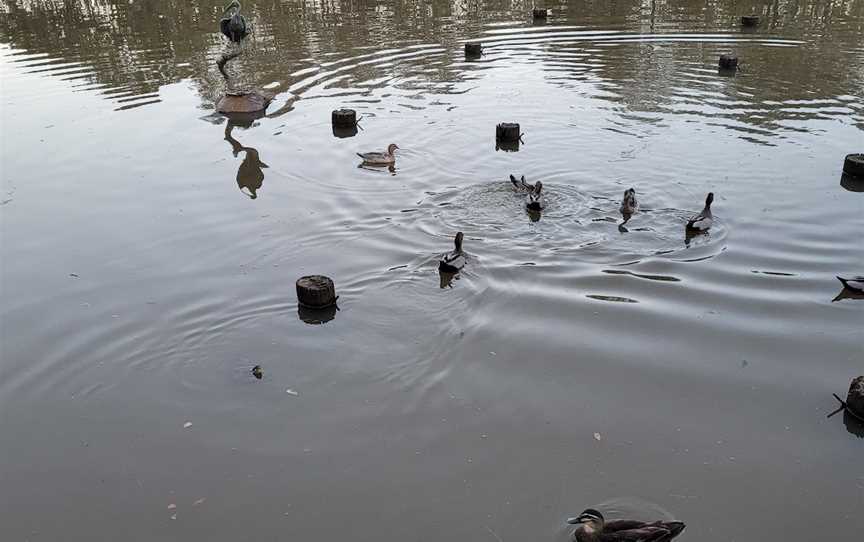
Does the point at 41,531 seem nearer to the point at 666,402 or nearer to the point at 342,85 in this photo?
the point at 666,402

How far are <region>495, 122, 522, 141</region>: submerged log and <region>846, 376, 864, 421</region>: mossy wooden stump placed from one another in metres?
7.76

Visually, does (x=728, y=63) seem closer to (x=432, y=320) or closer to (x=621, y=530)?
(x=432, y=320)

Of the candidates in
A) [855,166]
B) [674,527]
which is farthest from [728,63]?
[674,527]

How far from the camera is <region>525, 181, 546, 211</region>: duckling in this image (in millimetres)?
9977

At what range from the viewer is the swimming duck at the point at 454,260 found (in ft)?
27.6

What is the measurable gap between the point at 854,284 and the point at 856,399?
2247mm

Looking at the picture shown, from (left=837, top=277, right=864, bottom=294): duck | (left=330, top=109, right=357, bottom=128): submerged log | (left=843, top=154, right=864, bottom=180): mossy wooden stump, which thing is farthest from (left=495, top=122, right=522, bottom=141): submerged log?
(left=837, top=277, right=864, bottom=294): duck

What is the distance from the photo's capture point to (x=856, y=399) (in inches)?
238

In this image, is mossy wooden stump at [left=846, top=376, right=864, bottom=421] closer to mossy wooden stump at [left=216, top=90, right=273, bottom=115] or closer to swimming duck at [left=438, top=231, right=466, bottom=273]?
swimming duck at [left=438, top=231, right=466, bottom=273]

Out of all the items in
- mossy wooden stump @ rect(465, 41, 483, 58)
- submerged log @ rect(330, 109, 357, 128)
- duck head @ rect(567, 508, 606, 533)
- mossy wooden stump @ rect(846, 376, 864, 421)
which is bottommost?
duck head @ rect(567, 508, 606, 533)

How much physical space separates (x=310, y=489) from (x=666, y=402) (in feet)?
10.4

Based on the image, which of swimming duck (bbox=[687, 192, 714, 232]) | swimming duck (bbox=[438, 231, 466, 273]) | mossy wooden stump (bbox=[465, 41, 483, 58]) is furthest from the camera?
mossy wooden stump (bbox=[465, 41, 483, 58])

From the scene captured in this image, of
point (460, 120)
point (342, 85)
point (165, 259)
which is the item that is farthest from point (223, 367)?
point (342, 85)

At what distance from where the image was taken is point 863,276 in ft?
26.3
